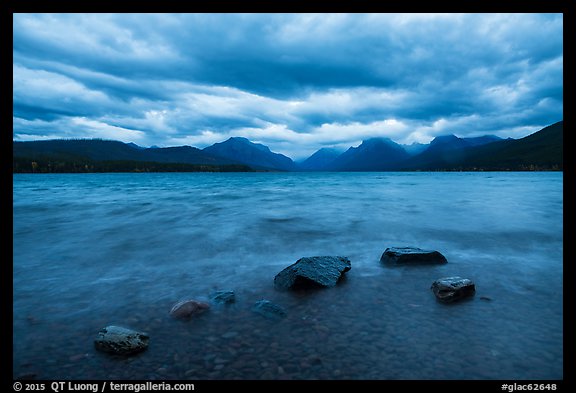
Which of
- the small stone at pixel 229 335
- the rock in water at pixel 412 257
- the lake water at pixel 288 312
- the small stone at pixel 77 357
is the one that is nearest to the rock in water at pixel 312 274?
the lake water at pixel 288 312

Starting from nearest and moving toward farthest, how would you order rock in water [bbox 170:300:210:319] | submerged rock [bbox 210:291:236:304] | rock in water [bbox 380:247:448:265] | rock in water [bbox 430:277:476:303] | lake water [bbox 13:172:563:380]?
lake water [bbox 13:172:563:380] < rock in water [bbox 170:300:210:319] < rock in water [bbox 430:277:476:303] < submerged rock [bbox 210:291:236:304] < rock in water [bbox 380:247:448:265]

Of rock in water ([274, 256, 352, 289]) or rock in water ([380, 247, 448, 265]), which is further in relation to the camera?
rock in water ([380, 247, 448, 265])

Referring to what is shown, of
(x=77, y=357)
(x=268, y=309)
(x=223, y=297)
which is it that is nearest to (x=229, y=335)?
(x=268, y=309)

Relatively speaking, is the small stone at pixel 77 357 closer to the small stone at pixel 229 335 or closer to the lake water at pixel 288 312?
the lake water at pixel 288 312

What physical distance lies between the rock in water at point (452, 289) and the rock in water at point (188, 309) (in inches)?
206

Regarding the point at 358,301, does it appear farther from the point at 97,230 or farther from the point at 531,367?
the point at 97,230

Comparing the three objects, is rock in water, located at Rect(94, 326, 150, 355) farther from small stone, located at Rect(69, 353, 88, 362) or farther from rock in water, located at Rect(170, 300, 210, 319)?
rock in water, located at Rect(170, 300, 210, 319)

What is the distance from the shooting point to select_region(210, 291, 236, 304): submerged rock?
6.80 m

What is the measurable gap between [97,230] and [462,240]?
18.8 metres

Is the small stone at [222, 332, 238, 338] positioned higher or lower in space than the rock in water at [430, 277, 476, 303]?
lower

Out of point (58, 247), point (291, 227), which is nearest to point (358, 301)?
point (291, 227)

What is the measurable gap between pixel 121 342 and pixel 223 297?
2446 mm

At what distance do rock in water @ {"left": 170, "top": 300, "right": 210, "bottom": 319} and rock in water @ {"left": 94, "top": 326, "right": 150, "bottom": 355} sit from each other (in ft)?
3.63

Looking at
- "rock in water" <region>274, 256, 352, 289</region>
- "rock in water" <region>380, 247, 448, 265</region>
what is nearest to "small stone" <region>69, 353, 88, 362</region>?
"rock in water" <region>274, 256, 352, 289</region>
